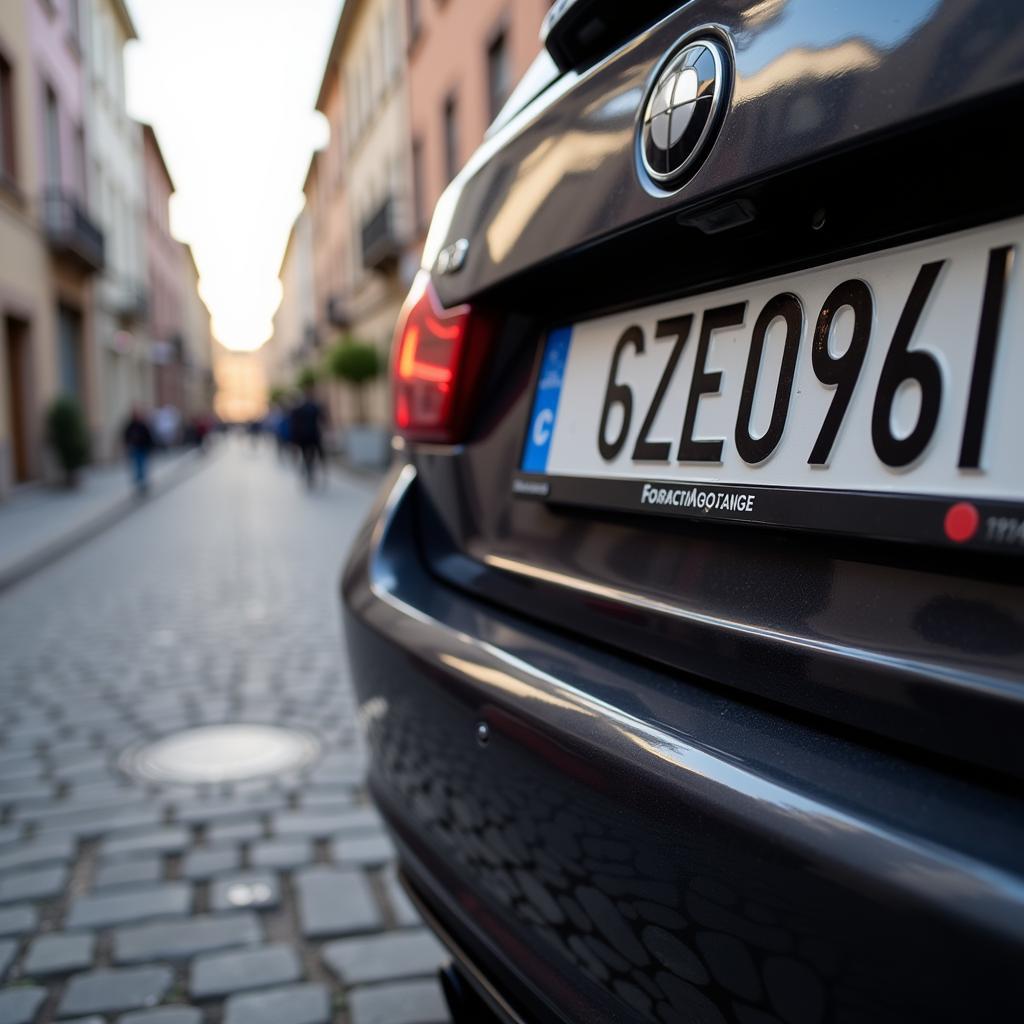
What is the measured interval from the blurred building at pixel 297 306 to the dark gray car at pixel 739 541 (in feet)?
165

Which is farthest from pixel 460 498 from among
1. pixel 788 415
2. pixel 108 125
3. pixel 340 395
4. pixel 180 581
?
pixel 340 395

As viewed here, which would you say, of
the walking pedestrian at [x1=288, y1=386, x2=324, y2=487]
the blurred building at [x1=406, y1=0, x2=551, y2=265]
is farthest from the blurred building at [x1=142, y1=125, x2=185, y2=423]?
the walking pedestrian at [x1=288, y1=386, x2=324, y2=487]

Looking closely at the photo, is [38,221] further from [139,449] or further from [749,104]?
[749,104]

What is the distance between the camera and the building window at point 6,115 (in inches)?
633

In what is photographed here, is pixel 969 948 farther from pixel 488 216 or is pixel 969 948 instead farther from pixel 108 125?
pixel 108 125

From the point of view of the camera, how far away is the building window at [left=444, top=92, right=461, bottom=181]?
1845cm

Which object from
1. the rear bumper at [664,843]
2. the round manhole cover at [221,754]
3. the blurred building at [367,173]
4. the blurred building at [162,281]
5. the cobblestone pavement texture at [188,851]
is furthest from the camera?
the blurred building at [162,281]

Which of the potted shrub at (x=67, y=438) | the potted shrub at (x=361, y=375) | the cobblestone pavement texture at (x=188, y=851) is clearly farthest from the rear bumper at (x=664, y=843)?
the potted shrub at (x=361, y=375)

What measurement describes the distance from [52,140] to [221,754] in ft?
64.3

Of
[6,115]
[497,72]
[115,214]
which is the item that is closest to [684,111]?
[497,72]

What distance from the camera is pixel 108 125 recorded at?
85.4ft

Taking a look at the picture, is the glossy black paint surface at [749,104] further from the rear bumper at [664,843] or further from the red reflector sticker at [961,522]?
the rear bumper at [664,843]

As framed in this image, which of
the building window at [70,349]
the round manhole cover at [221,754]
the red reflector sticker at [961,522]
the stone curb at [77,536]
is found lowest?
the stone curb at [77,536]

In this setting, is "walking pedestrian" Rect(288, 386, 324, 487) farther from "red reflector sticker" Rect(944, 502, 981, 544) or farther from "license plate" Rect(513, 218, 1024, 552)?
"red reflector sticker" Rect(944, 502, 981, 544)
